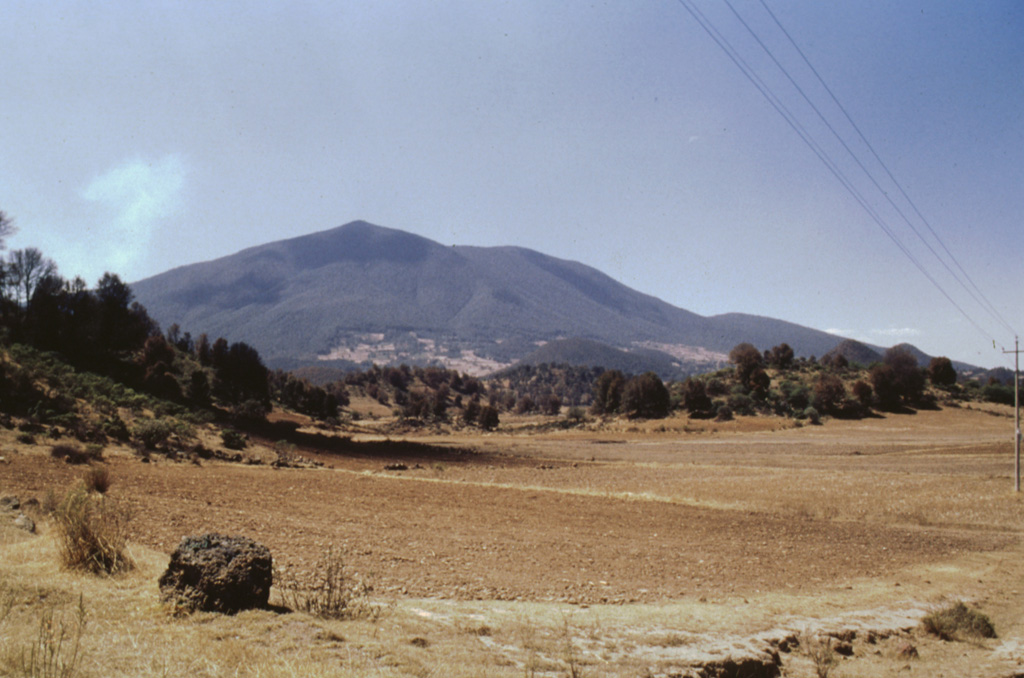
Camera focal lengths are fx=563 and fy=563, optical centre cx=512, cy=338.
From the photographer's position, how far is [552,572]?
9.65m

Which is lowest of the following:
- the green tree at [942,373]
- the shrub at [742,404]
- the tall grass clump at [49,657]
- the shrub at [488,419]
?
the shrub at [488,419]

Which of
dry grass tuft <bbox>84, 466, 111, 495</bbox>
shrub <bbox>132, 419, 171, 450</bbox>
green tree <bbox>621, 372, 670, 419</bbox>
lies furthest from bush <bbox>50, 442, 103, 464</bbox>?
green tree <bbox>621, 372, 670, 419</bbox>

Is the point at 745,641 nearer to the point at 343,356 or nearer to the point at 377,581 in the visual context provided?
the point at 377,581

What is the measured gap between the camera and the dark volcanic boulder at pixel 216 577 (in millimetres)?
5367

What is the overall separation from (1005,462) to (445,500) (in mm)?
25526

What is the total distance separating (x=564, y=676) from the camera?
16.3 ft

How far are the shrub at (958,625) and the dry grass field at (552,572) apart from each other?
0.47ft

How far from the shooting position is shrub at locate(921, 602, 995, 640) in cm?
808

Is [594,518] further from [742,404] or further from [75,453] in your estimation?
[742,404]

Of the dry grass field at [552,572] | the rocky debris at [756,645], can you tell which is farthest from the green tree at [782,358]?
the rocky debris at [756,645]

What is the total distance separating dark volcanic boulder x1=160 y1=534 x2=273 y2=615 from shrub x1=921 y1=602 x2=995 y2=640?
29.8 feet

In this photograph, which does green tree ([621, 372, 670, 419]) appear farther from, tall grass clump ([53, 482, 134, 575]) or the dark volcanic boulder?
the dark volcanic boulder

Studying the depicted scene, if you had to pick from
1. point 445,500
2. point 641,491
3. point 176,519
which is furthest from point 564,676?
point 641,491

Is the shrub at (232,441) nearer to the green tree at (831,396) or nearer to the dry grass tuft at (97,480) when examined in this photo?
the dry grass tuft at (97,480)
